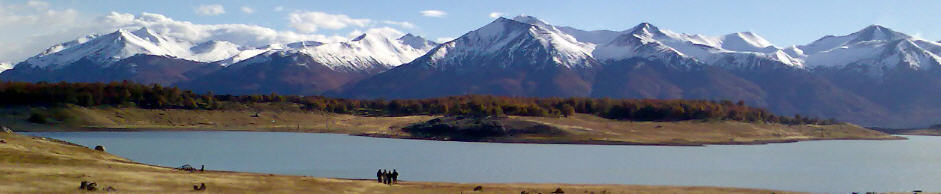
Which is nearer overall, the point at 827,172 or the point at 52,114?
the point at 827,172

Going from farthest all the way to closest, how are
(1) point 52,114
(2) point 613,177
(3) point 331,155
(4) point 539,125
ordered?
(4) point 539,125
(1) point 52,114
(3) point 331,155
(2) point 613,177

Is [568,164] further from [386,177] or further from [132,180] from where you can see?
[132,180]

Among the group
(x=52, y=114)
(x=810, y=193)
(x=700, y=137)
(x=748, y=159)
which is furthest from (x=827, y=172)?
(x=52, y=114)

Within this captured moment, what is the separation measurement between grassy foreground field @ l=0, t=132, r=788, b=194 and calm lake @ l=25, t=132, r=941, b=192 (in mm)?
15107

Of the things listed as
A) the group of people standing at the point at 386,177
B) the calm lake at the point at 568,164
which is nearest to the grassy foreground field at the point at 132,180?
the group of people standing at the point at 386,177

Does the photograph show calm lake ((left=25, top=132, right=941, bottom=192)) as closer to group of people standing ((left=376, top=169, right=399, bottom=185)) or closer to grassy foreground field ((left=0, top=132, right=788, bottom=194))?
group of people standing ((left=376, top=169, right=399, bottom=185))

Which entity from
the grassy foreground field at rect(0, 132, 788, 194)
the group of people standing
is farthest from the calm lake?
the grassy foreground field at rect(0, 132, 788, 194)

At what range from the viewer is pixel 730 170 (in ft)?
364

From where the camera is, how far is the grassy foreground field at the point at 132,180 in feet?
170

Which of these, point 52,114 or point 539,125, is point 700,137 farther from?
point 52,114

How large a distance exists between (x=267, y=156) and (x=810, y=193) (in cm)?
6888

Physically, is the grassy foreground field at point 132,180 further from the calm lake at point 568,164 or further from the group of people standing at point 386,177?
the calm lake at point 568,164

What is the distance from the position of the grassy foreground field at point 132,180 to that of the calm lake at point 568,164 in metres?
15.1

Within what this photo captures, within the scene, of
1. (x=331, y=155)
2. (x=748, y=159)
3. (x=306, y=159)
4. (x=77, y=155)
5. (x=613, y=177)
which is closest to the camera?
(x=77, y=155)
